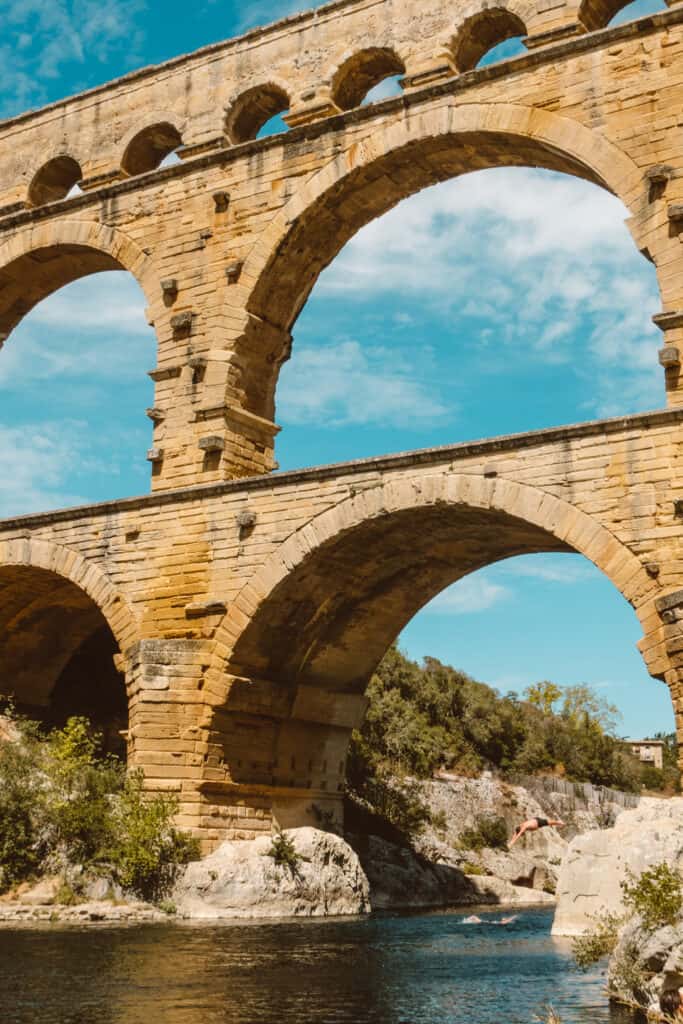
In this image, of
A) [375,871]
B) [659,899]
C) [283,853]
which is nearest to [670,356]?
[659,899]

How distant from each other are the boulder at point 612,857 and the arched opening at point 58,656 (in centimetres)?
843

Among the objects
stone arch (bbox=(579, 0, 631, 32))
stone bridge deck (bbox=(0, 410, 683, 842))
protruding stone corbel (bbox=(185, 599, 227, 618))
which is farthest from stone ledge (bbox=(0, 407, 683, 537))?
stone arch (bbox=(579, 0, 631, 32))

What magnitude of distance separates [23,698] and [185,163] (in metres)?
8.61

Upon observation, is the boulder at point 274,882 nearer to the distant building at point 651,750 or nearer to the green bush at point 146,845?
the green bush at point 146,845

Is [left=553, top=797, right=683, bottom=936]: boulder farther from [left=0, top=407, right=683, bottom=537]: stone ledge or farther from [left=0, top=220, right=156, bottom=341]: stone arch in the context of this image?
[left=0, top=220, right=156, bottom=341]: stone arch

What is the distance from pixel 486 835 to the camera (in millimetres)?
22375

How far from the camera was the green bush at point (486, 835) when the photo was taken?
2194 centimetres

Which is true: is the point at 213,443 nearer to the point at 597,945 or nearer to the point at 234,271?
the point at 234,271

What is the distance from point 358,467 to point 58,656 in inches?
319

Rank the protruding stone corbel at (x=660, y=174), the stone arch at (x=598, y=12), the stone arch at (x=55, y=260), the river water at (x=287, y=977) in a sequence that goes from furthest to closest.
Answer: the stone arch at (x=55, y=260)
the stone arch at (x=598, y=12)
the protruding stone corbel at (x=660, y=174)
the river water at (x=287, y=977)

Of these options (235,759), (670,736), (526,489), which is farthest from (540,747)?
→ (670,736)

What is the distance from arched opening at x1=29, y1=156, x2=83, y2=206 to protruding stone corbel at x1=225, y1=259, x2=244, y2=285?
447 centimetres

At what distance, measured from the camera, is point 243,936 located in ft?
40.2

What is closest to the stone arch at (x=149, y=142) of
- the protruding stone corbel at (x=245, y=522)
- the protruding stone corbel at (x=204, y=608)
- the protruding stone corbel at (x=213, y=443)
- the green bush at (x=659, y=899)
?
the protruding stone corbel at (x=213, y=443)
